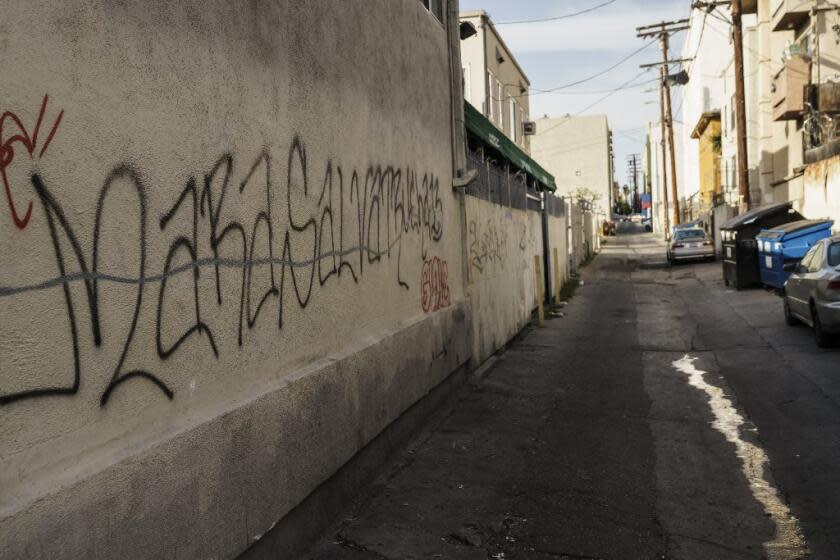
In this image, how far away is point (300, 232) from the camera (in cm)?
500

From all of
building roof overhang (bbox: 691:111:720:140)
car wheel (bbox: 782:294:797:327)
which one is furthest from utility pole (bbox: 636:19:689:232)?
car wheel (bbox: 782:294:797:327)

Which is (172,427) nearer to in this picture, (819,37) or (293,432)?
(293,432)

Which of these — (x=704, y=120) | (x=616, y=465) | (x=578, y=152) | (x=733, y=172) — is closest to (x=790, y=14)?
(x=733, y=172)

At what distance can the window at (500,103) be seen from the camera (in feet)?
85.1

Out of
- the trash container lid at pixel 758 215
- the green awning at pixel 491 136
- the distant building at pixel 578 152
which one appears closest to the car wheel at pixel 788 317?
the green awning at pixel 491 136

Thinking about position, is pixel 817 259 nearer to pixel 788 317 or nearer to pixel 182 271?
pixel 788 317

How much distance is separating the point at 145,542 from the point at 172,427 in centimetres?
52

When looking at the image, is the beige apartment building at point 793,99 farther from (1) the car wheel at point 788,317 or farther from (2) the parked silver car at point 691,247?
(1) the car wheel at point 788,317

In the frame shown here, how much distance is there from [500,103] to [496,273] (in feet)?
50.5

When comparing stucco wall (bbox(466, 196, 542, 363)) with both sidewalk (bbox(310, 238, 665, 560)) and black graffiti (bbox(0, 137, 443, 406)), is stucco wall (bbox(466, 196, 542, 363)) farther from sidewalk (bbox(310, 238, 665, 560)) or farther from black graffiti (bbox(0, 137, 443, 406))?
black graffiti (bbox(0, 137, 443, 406))

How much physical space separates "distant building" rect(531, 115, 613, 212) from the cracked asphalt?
6471 centimetres

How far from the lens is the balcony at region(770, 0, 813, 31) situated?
25203mm

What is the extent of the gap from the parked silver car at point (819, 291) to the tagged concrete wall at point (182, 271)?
23.0 ft

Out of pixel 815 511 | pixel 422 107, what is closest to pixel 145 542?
pixel 815 511
